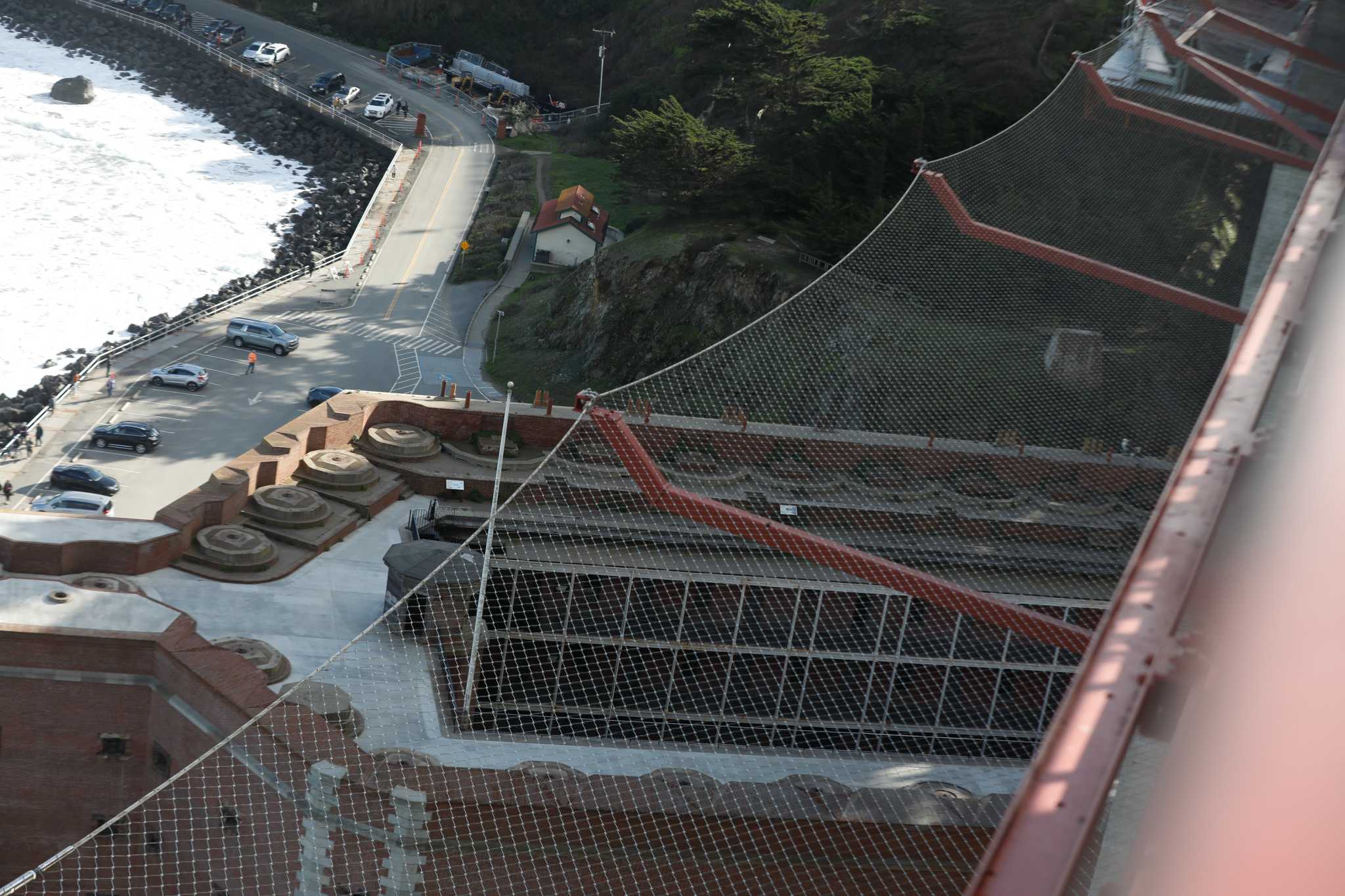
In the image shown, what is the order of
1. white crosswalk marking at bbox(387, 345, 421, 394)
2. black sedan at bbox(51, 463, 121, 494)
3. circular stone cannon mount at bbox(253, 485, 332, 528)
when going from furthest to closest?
white crosswalk marking at bbox(387, 345, 421, 394) → black sedan at bbox(51, 463, 121, 494) → circular stone cannon mount at bbox(253, 485, 332, 528)

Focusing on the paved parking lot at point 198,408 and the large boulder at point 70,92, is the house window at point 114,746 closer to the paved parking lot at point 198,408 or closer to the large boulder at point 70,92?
the paved parking lot at point 198,408

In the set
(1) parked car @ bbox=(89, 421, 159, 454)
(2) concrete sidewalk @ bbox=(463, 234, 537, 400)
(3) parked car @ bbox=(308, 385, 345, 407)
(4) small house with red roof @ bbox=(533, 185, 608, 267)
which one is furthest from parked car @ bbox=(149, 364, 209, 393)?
(4) small house with red roof @ bbox=(533, 185, 608, 267)

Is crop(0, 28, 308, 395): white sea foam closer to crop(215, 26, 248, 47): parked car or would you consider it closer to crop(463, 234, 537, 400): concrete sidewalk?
crop(215, 26, 248, 47): parked car

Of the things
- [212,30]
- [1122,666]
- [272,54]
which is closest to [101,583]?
[1122,666]

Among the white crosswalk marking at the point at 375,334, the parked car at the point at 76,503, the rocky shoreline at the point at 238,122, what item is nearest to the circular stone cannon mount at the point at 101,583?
the parked car at the point at 76,503

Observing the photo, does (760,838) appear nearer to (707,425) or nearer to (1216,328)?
(707,425)

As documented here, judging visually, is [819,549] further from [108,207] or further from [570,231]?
[108,207]
